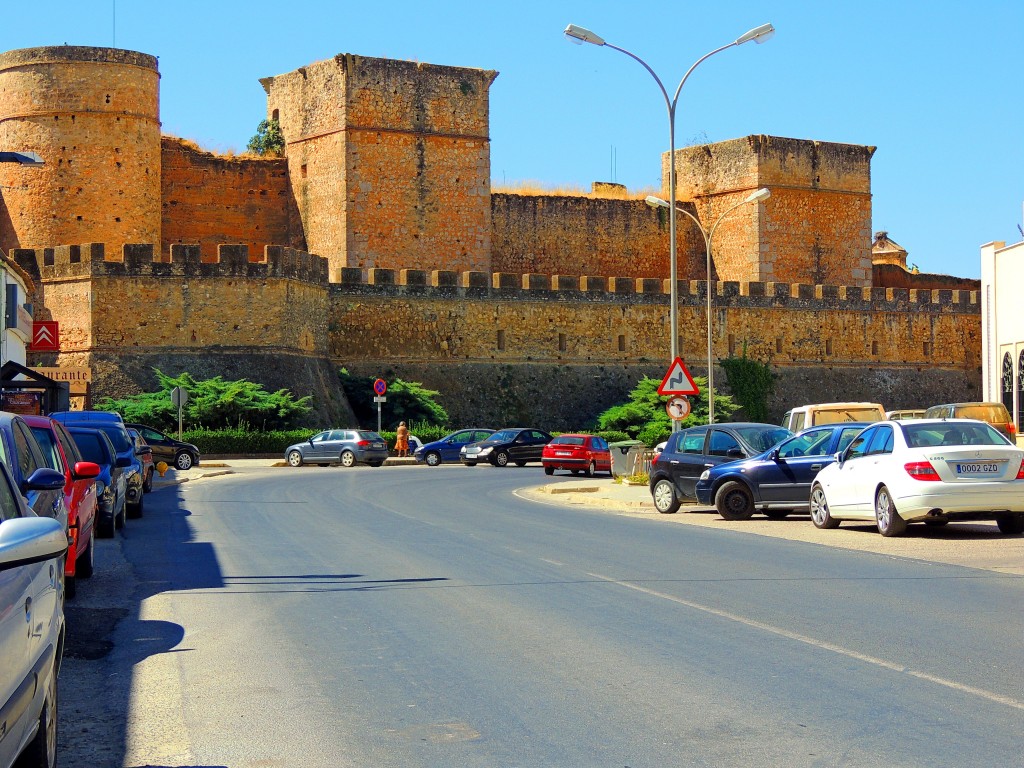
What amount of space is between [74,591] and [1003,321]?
25.4 m

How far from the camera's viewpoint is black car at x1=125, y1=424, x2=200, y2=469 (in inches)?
1576

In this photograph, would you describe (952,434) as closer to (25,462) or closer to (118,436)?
(25,462)

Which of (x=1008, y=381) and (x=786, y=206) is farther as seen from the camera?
(x=786, y=206)

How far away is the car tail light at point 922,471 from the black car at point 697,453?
225 inches

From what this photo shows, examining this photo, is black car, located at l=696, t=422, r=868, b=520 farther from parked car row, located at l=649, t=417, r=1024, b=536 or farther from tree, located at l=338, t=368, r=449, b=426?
tree, located at l=338, t=368, r=449, b=426

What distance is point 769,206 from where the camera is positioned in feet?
205

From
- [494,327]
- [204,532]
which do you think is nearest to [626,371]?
[494,327]

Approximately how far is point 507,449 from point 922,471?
27818 millimetres

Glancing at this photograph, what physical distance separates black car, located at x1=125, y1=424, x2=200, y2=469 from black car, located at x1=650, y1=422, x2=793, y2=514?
772 inches

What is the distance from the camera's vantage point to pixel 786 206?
62656 mm

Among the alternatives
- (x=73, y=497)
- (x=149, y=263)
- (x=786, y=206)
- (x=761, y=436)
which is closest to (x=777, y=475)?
(x=761, y=436)

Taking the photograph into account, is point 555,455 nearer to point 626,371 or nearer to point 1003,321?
point 1003,321

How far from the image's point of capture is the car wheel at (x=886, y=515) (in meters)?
17.5

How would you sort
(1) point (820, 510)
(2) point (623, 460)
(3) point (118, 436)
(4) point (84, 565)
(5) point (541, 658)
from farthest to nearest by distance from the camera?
(2) point (623, 460), (3) point (118, 436), (1) point (820, 510), (4) point (84, 565), (5) point (541, 658)
